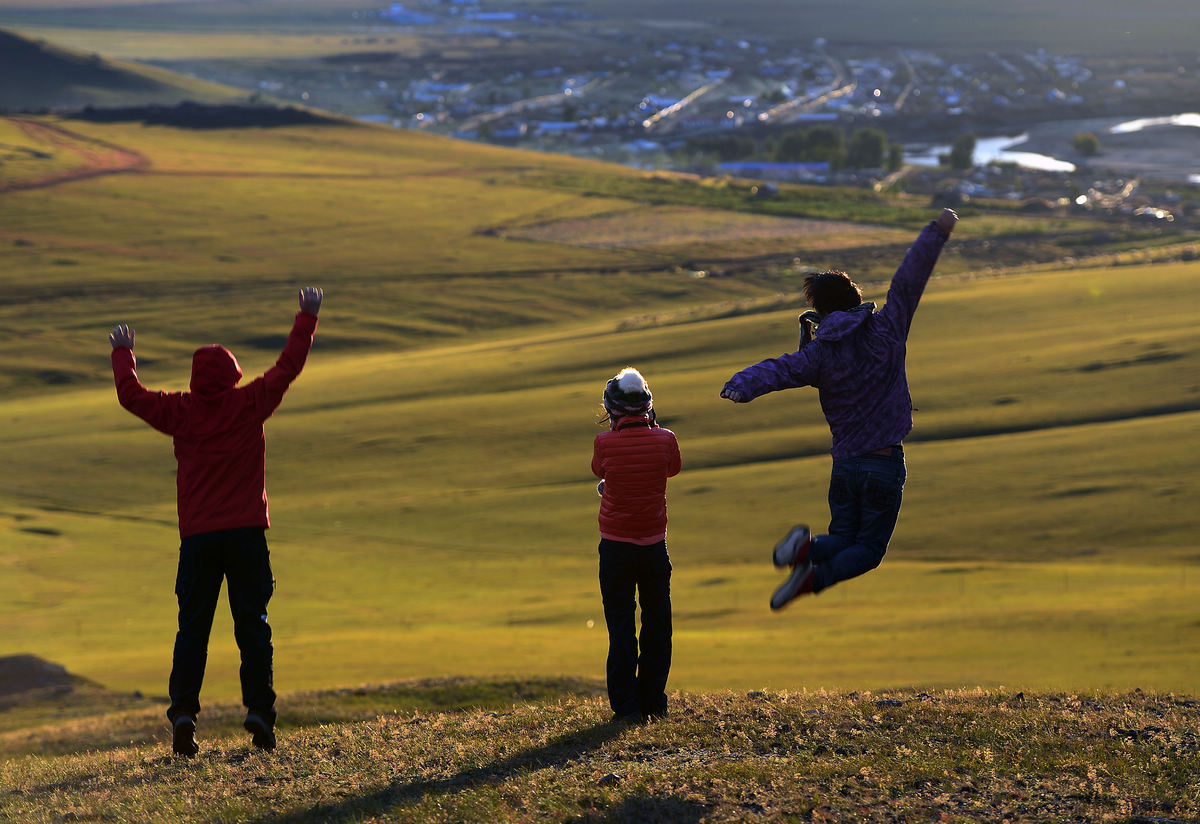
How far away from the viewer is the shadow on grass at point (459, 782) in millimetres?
9195

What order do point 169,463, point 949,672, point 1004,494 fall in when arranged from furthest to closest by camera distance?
point 169,463 → point 1004,494 → point 949,672

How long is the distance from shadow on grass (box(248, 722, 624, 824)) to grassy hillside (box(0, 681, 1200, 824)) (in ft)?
0.08

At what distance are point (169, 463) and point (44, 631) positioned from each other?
28009 millimetres

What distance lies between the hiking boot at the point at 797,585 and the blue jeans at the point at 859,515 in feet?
0.19

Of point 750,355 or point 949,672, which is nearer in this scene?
point 949,672

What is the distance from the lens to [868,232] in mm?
159125

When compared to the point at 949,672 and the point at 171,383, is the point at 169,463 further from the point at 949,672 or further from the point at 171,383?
the point at 949,672

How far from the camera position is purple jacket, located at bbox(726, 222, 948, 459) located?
398 inches

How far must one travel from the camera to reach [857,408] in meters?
10.3

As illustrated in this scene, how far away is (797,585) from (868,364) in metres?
1.78

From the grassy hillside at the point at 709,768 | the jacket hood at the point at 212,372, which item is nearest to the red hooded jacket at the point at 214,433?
the jacket hood at the point at 212,372

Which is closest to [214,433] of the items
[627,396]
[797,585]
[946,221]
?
[627,396]

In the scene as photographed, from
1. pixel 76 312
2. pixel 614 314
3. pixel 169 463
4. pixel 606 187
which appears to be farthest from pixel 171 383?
pixel 606 187

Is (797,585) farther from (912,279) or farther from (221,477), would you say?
(221,477)
